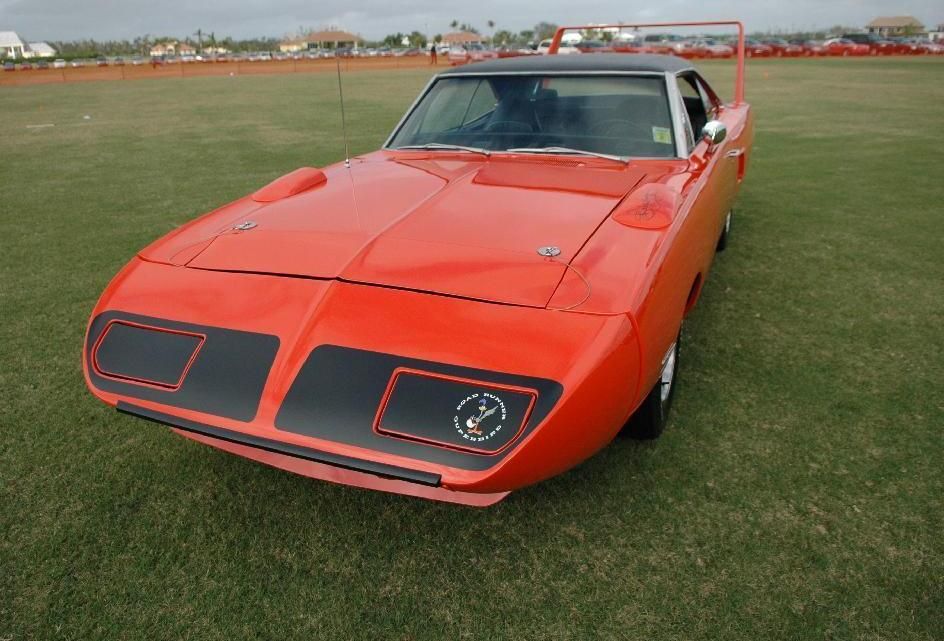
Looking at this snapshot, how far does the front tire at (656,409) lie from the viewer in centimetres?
221

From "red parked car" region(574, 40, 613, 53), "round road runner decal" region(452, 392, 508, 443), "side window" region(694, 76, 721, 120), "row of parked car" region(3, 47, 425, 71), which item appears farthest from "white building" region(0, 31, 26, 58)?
"round road runner decal" region(452, 392, 508, 443)

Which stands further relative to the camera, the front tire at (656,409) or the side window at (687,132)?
the side window at (687,132)

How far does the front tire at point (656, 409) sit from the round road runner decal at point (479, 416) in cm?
80

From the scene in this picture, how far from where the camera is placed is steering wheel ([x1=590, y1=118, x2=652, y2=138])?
2.91 metres

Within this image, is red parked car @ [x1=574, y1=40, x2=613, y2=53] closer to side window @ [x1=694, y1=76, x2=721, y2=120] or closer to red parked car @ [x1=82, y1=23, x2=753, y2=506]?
side window @ [x1=694, y1=76, x2=721, y2=120]

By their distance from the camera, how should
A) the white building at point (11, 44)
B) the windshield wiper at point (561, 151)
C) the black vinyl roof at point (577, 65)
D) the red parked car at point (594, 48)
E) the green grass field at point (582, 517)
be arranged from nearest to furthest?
the green grass field at point (582, 517)
the windshield wiper at point (561, 151)
the black vinyl roof at point (577, 65)
the red parked car at point (594, 48)
the white building at point (11, 44)

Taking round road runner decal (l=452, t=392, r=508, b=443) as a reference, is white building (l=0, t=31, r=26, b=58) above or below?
above

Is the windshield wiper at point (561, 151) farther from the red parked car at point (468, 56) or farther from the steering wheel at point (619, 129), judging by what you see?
the red parked car at point (468, 56)

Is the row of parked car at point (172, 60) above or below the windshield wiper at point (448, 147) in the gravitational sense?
above

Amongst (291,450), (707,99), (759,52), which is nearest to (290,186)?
(291,450)

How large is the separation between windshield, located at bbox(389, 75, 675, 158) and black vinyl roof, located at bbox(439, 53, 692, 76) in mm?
43

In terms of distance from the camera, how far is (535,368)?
5.08 ft

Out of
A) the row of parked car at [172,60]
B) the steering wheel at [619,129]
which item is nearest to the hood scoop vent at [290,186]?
the steering wheel at [619,129]

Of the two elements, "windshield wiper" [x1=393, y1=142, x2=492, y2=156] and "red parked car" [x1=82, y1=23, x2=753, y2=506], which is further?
"windshield wiper" [x1=393, y1=142, x2=492, y2=156]
